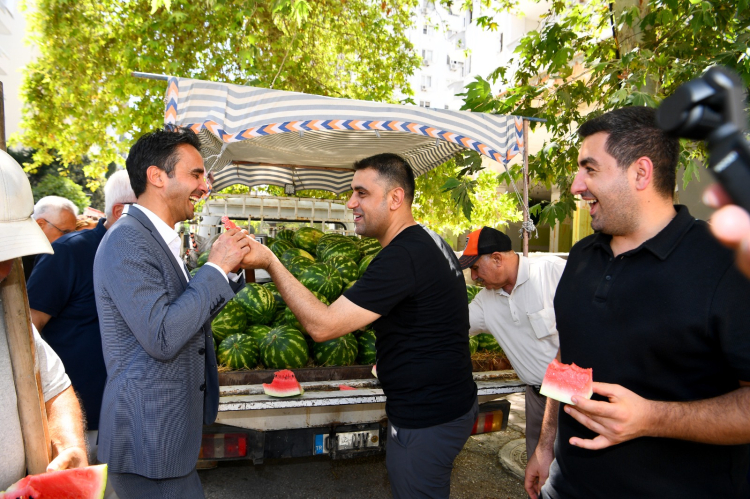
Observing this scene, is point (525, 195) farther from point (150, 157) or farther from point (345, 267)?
point (150, 157)

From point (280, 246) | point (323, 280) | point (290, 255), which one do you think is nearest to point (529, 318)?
point (323, 280)

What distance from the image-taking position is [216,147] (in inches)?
228

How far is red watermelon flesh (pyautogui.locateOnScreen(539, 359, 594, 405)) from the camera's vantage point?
1.71 meters

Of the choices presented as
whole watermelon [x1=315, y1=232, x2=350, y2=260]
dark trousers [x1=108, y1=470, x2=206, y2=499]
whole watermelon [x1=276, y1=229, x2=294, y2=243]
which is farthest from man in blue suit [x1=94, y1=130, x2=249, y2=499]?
whole watermelon [x1=276, y1=229, x2=294, y2=243]

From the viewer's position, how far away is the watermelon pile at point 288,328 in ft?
12.1

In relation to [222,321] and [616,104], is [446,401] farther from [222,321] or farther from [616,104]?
Result: [616,104]

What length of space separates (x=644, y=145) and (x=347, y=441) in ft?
8.73

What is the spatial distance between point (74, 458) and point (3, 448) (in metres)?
0.32

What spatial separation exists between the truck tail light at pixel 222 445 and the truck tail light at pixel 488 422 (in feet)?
5.65

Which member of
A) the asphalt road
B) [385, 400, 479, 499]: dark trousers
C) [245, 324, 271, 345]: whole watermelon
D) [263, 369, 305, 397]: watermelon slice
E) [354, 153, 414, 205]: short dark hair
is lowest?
the asphalt road

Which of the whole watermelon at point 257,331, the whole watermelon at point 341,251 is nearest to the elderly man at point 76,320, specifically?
the whole watermelon at point 257,331

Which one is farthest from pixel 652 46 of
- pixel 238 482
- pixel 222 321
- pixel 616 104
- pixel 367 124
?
pixel 238 482

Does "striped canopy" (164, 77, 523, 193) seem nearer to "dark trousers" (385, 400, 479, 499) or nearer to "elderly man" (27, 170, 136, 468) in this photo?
"elderly man" (27, 170, 136, 468)

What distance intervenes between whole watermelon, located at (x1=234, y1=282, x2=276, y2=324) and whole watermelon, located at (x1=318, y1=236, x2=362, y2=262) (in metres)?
0.96
